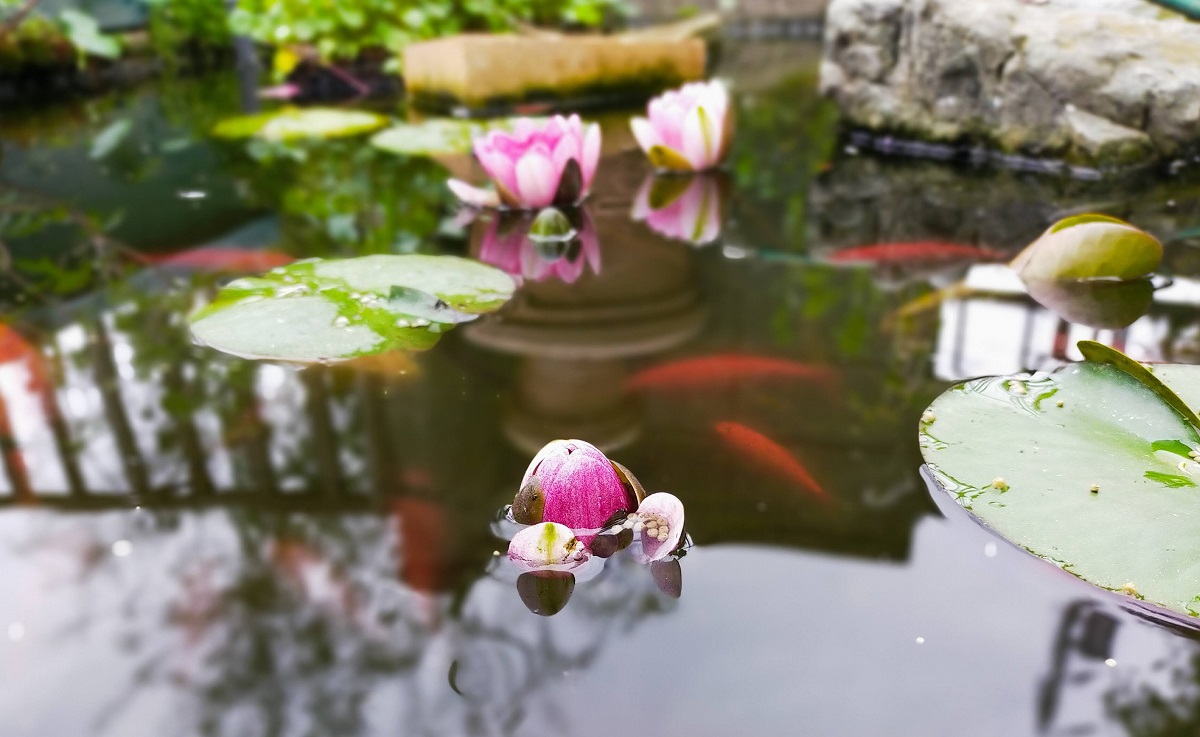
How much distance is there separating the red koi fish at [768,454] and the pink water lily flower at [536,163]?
3.09 ft

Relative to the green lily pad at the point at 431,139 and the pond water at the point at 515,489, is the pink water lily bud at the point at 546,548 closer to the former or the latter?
the pond water at the point at 515,489

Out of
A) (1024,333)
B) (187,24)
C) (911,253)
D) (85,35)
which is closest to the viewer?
(1024,333)

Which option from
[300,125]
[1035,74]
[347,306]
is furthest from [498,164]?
[300,125]

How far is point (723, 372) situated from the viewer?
1.15 m

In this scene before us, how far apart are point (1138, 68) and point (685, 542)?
6.43ft

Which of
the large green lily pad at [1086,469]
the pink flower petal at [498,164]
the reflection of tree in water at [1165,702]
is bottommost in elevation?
the reflection of tree in water at [1165,702]

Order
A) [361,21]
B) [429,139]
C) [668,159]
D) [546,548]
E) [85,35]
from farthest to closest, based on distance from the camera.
Result: [361,21], [85,35], [429,139], [668,159], [546,548]

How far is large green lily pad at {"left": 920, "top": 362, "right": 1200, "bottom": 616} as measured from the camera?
734 millimetres

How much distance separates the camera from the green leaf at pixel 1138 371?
2.87 feet

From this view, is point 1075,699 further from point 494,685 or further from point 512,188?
point 512,188

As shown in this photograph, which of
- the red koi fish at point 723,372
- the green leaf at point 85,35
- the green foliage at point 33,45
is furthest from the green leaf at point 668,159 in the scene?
the green foliage at point 33,45

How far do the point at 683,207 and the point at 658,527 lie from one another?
137cm

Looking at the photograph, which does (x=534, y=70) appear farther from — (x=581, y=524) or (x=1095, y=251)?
(x=581, y=524)

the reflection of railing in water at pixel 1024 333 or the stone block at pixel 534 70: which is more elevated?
the stone block at pixel 534 70
